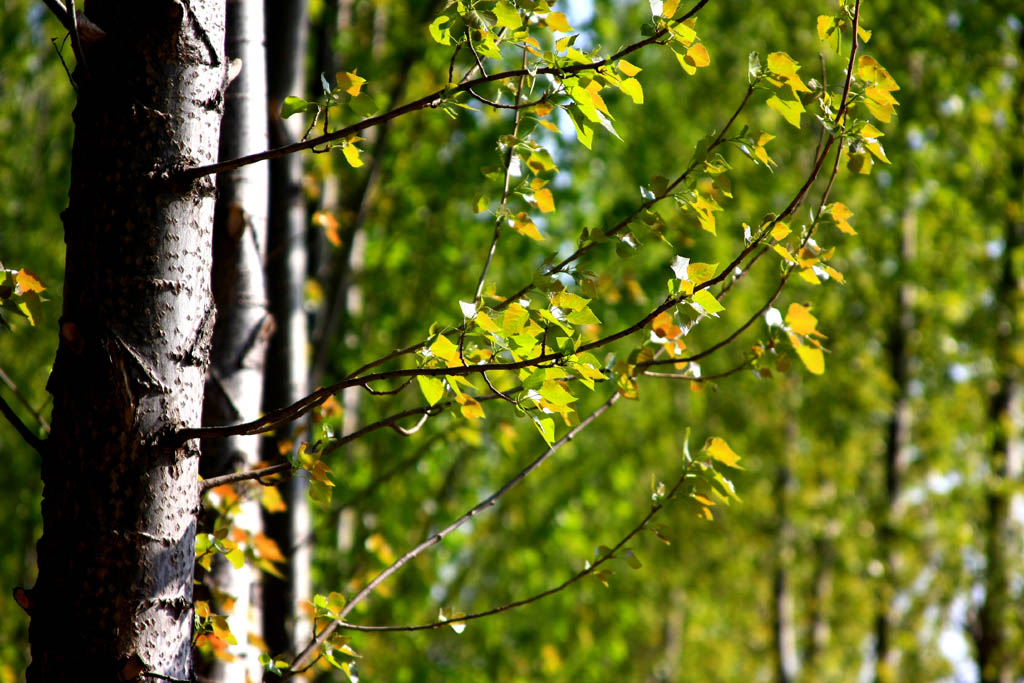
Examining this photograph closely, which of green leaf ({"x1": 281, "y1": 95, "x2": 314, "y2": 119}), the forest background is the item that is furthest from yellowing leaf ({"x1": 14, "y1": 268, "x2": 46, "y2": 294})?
the forest background

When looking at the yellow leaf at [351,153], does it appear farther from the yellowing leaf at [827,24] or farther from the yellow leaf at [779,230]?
the yellowing leaf at [827,24]

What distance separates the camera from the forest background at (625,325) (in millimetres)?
4691

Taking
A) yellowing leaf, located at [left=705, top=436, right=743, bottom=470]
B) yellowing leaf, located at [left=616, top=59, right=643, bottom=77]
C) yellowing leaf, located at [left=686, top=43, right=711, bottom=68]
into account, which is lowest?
yellowing leaf, located at [left=705, top=436, right=743, bottom=470]

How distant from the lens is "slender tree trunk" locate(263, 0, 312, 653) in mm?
2584

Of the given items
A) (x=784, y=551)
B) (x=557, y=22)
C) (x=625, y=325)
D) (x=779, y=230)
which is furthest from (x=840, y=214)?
(x=784, y=551)

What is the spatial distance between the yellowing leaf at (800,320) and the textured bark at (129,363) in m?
0.95

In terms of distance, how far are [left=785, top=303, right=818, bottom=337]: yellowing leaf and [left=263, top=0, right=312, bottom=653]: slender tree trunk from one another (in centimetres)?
157

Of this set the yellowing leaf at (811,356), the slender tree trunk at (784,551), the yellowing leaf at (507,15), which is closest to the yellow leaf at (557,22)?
the yellowing leaf at (507,15)

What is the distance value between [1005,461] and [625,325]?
343cm

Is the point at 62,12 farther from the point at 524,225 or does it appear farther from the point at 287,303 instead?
the point at 287,303

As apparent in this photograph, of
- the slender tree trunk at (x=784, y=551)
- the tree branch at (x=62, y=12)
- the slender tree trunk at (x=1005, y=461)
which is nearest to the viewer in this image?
the tree branch at (x=62, y=12)

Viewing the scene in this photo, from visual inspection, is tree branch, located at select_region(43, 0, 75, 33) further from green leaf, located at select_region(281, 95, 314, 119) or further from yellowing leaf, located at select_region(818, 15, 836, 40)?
yellowing leaf, located at select_region(818, 15, 836, 40)

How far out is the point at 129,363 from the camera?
114 centimetres

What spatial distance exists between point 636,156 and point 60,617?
5089 mm
